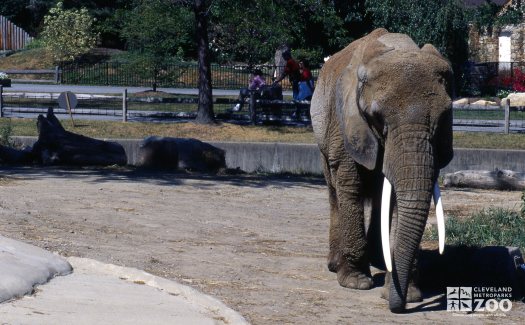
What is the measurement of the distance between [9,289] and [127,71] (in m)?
39.1

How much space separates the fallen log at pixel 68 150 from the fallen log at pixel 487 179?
6.06 meters

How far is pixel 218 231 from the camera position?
43.2ft

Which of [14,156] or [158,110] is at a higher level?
[158,110]

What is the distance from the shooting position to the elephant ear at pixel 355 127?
30.5ft

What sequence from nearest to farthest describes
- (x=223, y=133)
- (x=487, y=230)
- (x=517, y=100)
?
1. (x=487, y=230)
2. (x=223, y=133)
3. (x=517, y=100)

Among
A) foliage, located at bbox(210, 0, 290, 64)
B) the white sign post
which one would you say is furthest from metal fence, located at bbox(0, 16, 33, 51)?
the white sign post

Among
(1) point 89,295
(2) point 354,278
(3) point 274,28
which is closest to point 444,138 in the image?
(2) point 354,278

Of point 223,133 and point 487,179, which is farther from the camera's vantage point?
point 223,133

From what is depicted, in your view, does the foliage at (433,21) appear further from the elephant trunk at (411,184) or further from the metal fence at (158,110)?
the elephant trunk at (411,184)

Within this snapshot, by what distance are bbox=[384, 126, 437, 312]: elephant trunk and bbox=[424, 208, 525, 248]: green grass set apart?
3.43 meters

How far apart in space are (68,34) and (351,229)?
1712 inches

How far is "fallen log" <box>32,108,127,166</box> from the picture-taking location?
64.3ft

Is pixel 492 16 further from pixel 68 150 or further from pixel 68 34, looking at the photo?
pixel 68 150

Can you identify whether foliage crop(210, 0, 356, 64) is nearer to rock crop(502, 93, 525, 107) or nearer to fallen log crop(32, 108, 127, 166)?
rock crop(502, 93, 525, 107)
